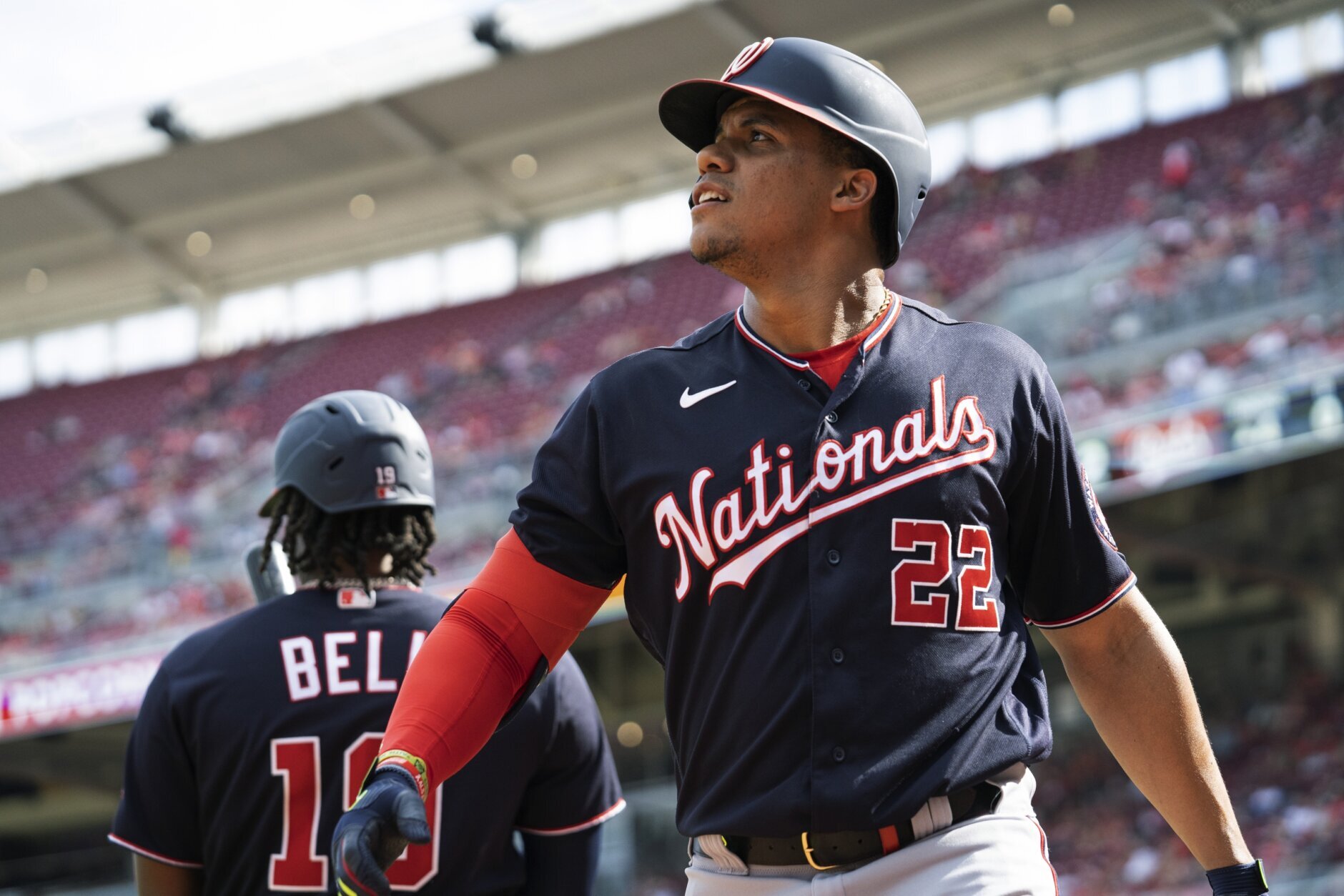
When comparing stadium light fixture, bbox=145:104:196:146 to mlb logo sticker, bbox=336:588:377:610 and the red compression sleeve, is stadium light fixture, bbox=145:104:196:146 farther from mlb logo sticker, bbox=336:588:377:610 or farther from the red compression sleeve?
the red compression sleeve

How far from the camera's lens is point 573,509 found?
2309mm

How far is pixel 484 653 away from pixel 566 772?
0.92 meters

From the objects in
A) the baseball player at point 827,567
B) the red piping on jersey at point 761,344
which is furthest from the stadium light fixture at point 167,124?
the red piping on jersey at point 761,344

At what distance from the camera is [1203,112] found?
829 inches

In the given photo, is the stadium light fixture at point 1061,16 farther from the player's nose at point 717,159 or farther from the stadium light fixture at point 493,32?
the player's nose at point 717,159

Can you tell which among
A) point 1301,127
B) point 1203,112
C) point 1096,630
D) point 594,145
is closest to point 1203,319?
point 1301,127

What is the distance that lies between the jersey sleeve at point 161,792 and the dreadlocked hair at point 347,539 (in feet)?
1.22

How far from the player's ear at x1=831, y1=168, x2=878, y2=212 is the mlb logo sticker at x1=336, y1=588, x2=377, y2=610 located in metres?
1.32

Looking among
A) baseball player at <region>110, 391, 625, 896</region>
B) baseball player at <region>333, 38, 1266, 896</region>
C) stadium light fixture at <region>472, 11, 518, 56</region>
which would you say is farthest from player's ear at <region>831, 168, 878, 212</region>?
stadium light fixture at <region>472, 11, 518, 56</region>

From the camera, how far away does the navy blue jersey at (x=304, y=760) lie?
2.94m

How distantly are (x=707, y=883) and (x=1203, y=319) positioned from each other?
11.8m

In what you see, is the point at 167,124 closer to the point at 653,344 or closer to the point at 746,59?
the point at 653,344

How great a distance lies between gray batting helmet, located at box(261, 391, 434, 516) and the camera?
10.5ft

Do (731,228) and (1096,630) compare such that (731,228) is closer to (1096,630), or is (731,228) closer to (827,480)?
(827,480)
